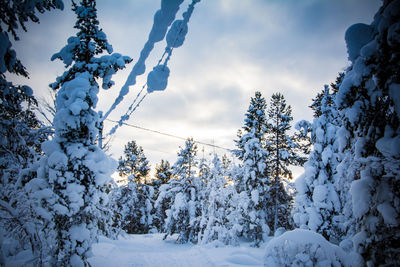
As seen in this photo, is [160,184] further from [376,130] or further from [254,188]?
[376,130]

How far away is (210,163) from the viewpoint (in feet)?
58.7

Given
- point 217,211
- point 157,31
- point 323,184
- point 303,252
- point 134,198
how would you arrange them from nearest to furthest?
1. point 157,31
2. point 303,252
3. point 323,184
4. point 217,211
5. point 134,198

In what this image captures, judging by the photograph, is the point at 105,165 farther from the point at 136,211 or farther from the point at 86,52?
the point at 136,211

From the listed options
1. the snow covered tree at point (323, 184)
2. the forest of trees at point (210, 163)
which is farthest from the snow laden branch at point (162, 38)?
the snow covered tree at point (323, 184)

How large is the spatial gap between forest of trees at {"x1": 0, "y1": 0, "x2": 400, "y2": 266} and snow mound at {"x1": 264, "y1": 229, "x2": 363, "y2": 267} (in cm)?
39

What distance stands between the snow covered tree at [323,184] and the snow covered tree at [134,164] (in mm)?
24277

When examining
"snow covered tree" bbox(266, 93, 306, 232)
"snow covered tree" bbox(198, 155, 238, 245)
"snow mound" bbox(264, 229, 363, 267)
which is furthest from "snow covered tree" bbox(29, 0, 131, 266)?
"snow covered tree" bbox(266, 93, 306, 232)

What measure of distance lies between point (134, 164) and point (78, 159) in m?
23.7

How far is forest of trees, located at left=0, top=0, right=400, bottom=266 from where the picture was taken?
2.53 meters

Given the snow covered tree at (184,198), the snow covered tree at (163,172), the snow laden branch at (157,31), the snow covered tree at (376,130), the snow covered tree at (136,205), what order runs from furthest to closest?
the snow covered tree at (163,172)
the snow covered tree at (136,205)
the snow covered tree at (184,198)
the snow laden branch at (157,31)
the snow covered tree at (376,130)

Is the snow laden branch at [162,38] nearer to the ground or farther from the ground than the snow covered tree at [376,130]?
farther from the ground

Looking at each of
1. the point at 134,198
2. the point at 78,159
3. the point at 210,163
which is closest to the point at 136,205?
the point at 134,198

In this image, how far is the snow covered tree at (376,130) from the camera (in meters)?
2.35

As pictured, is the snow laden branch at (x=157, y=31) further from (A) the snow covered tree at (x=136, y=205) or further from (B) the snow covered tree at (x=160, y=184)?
(B) the snow covered tree at (x=160, y=184)
